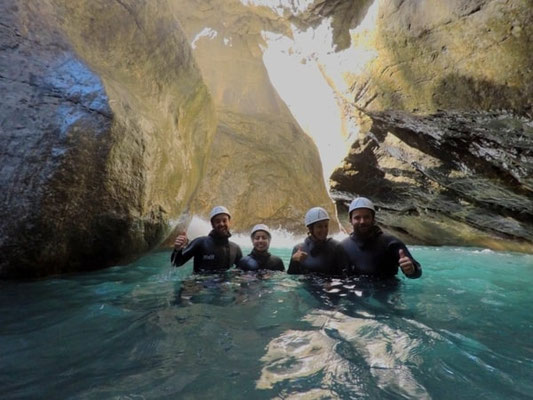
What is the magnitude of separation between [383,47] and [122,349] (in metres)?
5.26

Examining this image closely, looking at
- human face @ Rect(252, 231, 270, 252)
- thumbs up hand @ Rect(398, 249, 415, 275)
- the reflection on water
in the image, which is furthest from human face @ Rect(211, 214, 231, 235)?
thumbs up hand @ Rect(398, 249, 415, 275)

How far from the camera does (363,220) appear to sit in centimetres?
515

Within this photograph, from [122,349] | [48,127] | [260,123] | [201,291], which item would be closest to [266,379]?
[122,349]

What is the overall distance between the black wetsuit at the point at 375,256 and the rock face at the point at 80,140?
3.60 m

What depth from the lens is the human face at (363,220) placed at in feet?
16.9

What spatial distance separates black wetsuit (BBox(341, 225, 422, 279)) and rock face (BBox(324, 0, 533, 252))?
1.80 m

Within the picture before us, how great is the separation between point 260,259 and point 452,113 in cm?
353

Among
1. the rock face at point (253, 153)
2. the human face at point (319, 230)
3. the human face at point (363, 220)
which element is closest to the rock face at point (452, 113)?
the human face at point (363, 220)

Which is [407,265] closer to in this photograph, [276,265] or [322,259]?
[322,259]

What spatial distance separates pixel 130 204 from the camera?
234 inches

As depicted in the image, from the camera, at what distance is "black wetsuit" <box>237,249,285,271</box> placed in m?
6.01

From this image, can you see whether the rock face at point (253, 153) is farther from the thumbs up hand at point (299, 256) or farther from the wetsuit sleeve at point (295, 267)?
the thumbs up hand at point (299, 256)

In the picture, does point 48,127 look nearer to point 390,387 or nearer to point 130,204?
point 130,204

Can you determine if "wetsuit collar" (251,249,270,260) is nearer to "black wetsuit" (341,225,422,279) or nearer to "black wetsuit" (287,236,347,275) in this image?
"black wetsuit" (287,236,347,275)
